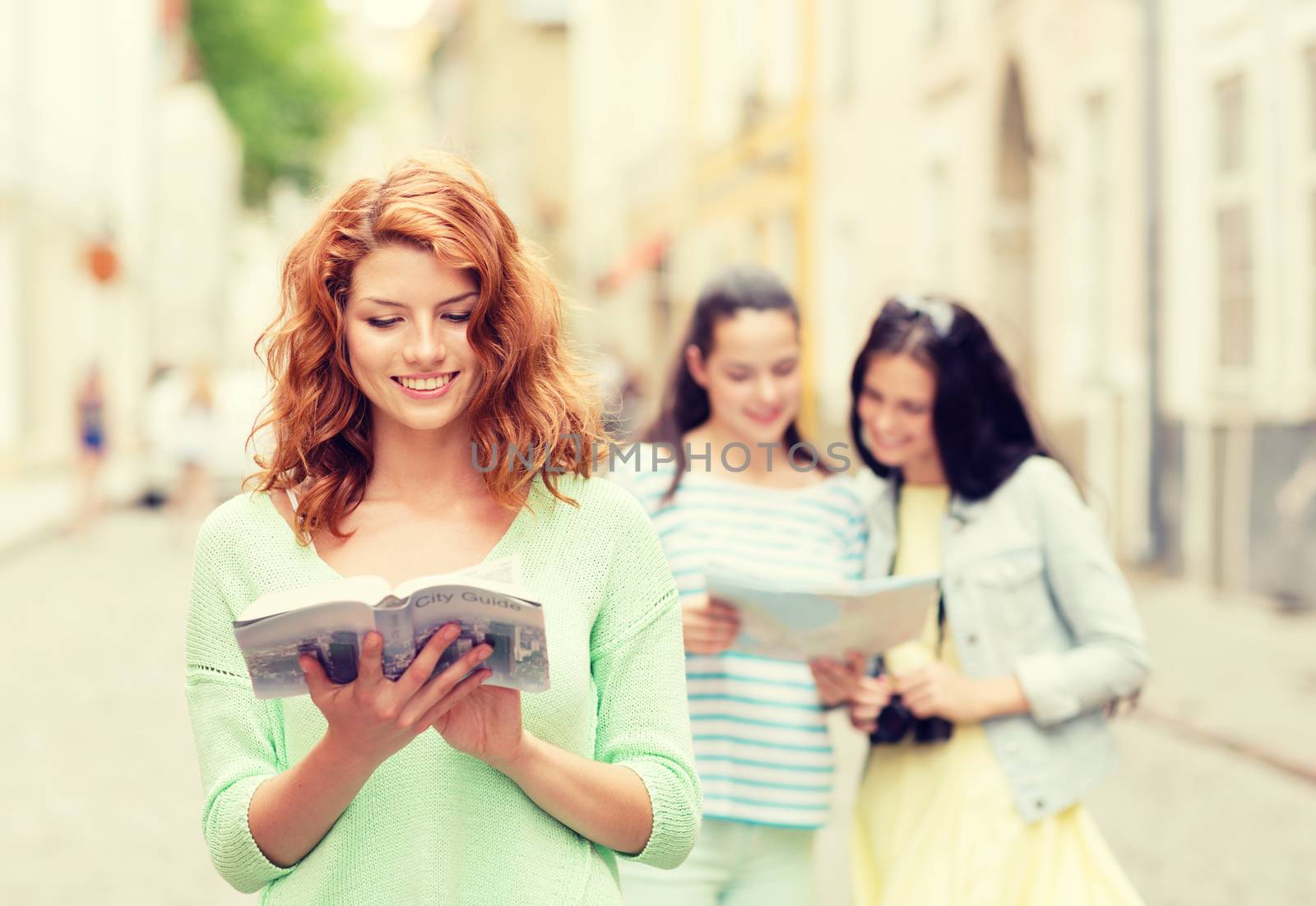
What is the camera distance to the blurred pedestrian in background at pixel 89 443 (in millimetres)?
15227

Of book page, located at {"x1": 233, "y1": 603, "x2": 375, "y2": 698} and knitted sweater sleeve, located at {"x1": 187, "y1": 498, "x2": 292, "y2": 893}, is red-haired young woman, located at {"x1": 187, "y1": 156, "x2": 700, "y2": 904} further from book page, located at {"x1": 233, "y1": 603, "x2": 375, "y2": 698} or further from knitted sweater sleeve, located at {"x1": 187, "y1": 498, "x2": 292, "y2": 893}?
book page, located at {"x1": 233, "y1": 603, "x2": 375, "y2": 698}

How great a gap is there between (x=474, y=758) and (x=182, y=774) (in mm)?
4852

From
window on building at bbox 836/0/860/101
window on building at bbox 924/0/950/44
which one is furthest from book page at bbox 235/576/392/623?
window on building at bbox 836/0/860/101

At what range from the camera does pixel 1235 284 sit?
35.6 ft

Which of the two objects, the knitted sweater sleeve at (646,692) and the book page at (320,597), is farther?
the knitted sweater sleeve at (646,692)

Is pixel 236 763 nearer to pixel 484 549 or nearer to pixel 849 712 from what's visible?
pixel 484 549

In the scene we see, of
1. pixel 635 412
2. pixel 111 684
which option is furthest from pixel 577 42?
pixel 111 684

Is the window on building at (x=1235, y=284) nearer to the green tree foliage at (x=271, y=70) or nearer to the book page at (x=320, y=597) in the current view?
the book page at (x=320, y=597)

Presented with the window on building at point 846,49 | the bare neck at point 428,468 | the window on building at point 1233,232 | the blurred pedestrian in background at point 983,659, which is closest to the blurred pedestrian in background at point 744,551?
the blurred pedestrian in background at point 983,659

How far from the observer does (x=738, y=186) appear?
938 inches

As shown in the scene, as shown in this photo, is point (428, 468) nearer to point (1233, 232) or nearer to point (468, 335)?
point (468, 335)

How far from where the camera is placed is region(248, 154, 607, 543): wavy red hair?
1.92m

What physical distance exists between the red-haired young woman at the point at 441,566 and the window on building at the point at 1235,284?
940 centimetres

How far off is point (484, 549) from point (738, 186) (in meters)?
22.3
